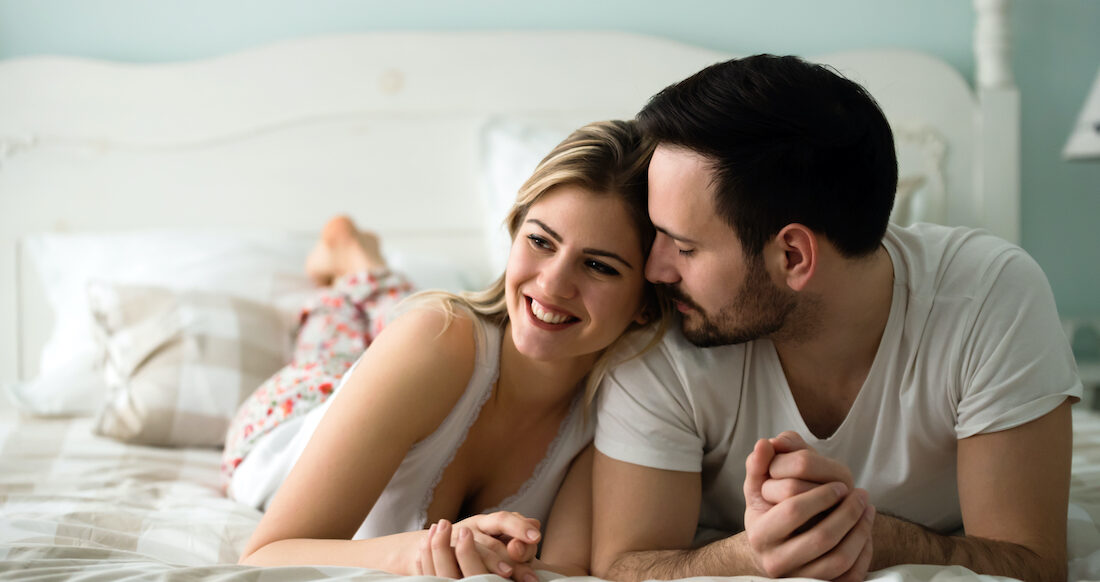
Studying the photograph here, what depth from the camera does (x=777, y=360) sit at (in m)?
1.27

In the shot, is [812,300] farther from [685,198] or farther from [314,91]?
[314,91]

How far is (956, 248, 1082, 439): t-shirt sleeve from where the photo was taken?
1111 mm

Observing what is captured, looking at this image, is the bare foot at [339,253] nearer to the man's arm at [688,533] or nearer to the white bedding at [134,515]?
the white bedding at [134,515]

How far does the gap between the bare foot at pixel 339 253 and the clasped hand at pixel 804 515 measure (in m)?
1.35

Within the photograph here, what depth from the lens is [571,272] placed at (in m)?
1.17

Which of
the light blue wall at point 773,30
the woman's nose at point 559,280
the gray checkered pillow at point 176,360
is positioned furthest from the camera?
the light blue wall at point 773,30

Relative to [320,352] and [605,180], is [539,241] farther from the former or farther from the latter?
[320,352]

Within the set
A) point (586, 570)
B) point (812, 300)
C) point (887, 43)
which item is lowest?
point (586, 570)

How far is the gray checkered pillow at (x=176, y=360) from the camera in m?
1.80

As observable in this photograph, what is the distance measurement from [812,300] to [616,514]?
38 centimetres

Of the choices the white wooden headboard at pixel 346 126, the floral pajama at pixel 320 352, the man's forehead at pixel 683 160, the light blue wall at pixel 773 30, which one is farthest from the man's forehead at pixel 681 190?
the light blue wall at pixel 773 30

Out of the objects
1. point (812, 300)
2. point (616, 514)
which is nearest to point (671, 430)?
point (616, 514)

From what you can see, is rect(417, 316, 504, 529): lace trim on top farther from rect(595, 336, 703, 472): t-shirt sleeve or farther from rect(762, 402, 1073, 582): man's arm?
rect(762, 402, 1073, 582): man's arm

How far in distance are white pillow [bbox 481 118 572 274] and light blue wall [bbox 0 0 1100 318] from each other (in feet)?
1.27
